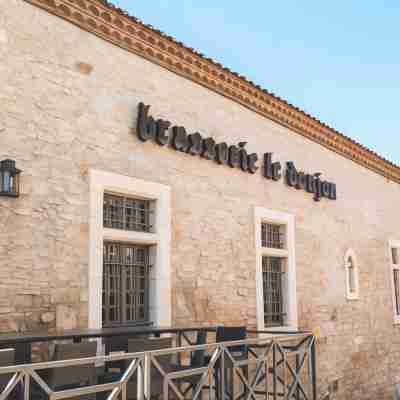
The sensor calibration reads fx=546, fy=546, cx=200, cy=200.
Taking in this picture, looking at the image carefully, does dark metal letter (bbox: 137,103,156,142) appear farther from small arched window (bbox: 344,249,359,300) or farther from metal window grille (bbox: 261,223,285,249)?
small arched window (bbox: 344,249,359,300)

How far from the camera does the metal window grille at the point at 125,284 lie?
665cm

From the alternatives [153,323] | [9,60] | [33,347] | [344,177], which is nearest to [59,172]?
[9,60]

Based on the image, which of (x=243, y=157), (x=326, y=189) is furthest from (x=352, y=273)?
(x=243, y=157)

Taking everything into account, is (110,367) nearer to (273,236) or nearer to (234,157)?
(234,157)

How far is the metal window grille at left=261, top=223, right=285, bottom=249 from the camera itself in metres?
9.45

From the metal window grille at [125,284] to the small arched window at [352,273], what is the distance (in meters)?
5.88

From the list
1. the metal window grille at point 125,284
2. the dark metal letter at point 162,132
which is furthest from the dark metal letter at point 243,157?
the metal window grille at point 125,284

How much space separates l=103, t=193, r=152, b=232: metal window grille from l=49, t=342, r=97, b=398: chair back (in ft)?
7.40

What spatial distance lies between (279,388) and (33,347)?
15.4ft

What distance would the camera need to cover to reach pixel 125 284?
271 inches

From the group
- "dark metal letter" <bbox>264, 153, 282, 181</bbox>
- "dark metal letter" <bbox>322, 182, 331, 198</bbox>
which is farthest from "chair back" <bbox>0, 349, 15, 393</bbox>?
"dark metal letter" <bbox>322, 182, 331, 198</bbox>

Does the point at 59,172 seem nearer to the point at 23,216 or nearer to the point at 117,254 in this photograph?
the point at 23,216

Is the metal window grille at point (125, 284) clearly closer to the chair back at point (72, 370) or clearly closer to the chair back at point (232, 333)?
the chair back at point (232, 333)

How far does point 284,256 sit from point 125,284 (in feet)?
12.2
